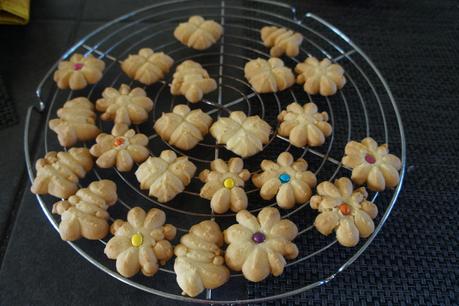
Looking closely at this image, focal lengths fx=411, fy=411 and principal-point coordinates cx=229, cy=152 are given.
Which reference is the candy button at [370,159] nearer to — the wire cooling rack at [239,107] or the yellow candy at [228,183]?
the wire cooling rack at [239,107]

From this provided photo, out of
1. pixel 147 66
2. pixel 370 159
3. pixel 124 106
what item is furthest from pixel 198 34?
pixel 370 159

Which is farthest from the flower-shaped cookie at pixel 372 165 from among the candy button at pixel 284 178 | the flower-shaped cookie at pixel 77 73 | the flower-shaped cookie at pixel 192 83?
the flower-shaped cookie at pixel 77 73

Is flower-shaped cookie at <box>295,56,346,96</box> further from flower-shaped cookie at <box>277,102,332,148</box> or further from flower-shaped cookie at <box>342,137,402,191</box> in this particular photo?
flower-shaped cookie at <box>342,137,402,191</box>

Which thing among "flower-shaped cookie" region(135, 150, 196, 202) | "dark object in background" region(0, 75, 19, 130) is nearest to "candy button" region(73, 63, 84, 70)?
"dark object in background" region(0, 75, 19, 130)

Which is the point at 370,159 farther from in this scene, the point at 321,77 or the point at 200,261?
the point at 200,261

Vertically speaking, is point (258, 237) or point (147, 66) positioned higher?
point (147, 66)

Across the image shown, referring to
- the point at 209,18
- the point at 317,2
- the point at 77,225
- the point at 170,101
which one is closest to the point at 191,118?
the point at 170,101

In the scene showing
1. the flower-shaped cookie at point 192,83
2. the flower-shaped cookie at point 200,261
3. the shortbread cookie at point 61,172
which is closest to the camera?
the flower-shaped cookie at point 200,261
